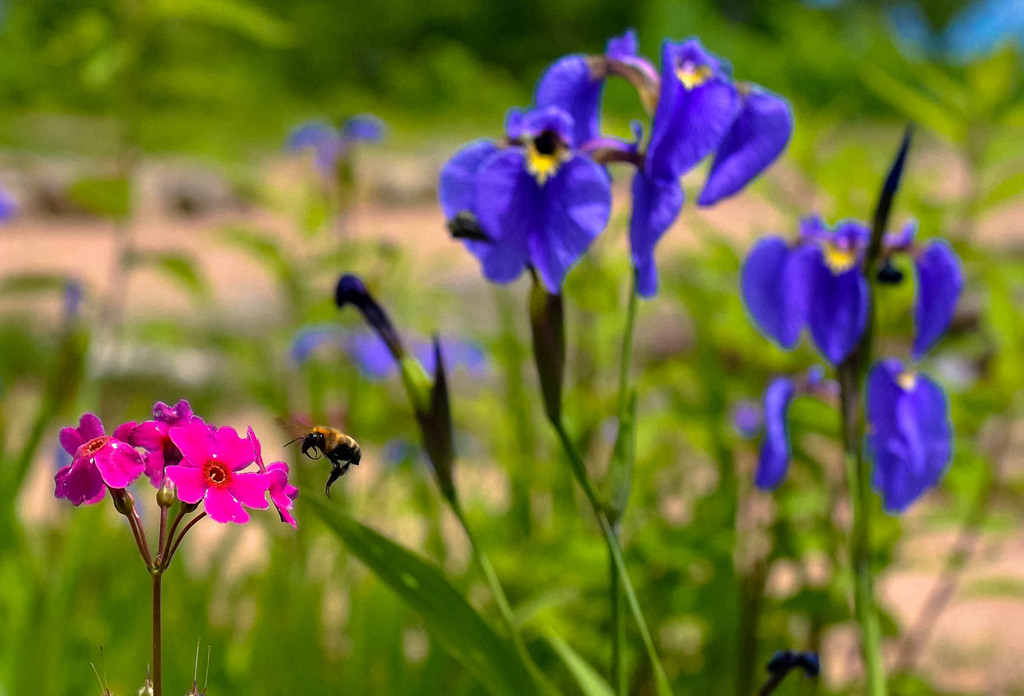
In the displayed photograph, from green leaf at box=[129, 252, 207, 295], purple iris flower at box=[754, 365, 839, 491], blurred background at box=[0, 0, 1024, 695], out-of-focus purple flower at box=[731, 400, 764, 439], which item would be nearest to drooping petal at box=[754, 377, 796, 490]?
purple iris flower at box=[754, 365, 839, 491]

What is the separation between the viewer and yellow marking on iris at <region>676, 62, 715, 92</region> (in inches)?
22.3

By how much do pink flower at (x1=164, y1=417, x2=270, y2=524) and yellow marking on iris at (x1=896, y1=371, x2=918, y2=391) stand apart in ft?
1.69

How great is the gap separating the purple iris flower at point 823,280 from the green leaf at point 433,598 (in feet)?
1.03

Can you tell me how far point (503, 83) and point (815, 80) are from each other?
4682mm

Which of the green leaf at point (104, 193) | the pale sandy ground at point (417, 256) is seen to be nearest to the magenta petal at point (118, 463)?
the green leaf at point (104, 193)

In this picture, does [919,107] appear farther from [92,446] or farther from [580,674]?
[92,446]

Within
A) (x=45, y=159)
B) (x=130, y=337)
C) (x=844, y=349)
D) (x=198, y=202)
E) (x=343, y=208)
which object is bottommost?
(x=844, y=349)

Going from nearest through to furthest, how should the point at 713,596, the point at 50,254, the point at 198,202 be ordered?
the point at 713,596 → the point at 50,254 → the point at 198,202

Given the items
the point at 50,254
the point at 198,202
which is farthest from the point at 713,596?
the point at 198,202

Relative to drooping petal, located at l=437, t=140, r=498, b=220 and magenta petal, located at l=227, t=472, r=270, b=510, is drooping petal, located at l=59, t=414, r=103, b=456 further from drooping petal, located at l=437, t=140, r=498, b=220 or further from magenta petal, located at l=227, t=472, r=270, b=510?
drooping petal, located at l=437, t=140, r=498, b=220

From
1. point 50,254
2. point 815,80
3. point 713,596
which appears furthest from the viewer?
point 815,80

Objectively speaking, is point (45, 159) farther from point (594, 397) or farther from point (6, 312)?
point (594, 397)

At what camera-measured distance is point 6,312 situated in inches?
154

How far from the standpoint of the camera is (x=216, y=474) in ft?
1.22
